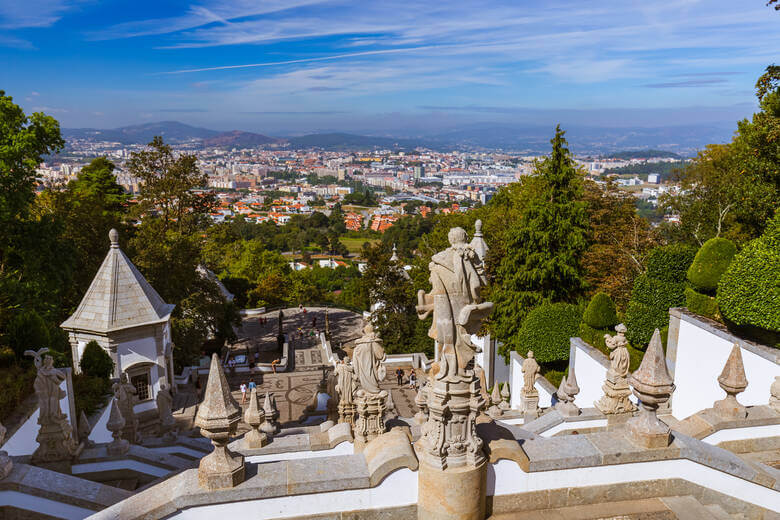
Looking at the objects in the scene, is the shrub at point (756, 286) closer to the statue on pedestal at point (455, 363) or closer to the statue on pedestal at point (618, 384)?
the statue on pedestal at point (618, 384)

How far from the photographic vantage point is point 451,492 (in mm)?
5234

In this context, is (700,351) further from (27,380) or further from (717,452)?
(27,380)

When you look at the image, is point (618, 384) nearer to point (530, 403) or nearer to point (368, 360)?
point (530, 403)

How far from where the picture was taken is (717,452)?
19.8ft

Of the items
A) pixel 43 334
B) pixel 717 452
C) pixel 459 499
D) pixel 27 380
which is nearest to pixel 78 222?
pixel 43 334

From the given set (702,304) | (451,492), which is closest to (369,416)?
(451,492)

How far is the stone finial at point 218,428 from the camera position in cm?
499

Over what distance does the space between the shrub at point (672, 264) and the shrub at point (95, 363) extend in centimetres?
1670

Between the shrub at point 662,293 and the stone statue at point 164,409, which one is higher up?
the shrub at point 662,293

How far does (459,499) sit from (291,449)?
4.12 meters

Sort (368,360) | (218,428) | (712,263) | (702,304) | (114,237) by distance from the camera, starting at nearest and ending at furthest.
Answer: (218,428), (368,360), (712,263), (702,304), (114,237)

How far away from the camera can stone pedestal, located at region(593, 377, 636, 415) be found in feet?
30.1

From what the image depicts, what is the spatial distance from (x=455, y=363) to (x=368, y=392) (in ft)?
11.3

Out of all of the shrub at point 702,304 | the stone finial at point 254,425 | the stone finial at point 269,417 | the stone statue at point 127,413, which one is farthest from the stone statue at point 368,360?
the shrub at point 702,304
